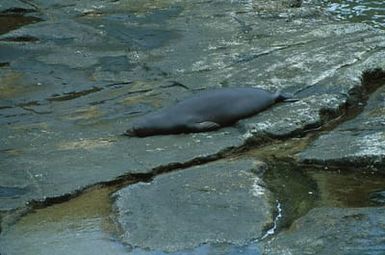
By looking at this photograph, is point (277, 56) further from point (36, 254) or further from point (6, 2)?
point (6, 2)

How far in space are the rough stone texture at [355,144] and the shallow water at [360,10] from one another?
3466mm

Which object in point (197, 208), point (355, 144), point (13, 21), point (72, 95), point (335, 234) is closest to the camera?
point (335, 234)

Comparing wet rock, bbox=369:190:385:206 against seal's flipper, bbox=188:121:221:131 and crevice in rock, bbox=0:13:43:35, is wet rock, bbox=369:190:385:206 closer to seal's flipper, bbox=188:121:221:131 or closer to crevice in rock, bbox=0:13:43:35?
seal's flipper, bbox=188:121:221:131

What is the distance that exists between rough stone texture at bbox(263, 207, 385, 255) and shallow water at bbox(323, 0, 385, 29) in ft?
16.2

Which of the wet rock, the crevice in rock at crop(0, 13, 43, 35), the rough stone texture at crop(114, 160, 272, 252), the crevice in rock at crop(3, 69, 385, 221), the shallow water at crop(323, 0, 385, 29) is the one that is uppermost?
the wet rock

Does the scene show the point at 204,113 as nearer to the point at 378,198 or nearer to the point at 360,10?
the point at 378,198

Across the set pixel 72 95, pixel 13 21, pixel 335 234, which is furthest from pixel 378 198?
pixel 13 21

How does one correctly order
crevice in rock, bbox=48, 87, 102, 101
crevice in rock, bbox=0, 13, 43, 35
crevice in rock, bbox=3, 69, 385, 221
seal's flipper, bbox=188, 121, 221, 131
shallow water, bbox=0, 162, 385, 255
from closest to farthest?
shallow water, bbox=0, 162, 385, 255, crevice in rock, bbox=3, 69, 385, 221, seal's flipper, bbox=188, 121, 221, 131, crevice in rock, bbox=48, 87, 102, 101, crevice in rock, bbox=0, 13, 43, 35

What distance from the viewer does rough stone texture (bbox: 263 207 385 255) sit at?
3305mm

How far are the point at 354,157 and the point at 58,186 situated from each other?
163cm

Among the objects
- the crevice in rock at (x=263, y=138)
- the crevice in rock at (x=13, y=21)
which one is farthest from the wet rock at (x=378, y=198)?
the crevice in rock at (x=13, y=21)

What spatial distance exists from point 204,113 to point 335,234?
75.8 inches

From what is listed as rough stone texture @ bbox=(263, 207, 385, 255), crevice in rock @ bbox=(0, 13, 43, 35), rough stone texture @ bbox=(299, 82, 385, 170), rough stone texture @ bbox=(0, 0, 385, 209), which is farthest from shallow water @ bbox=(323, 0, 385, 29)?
rough stone texture @ bbox=(263, 207, 385, 255)

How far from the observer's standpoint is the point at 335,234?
3.44 meters
